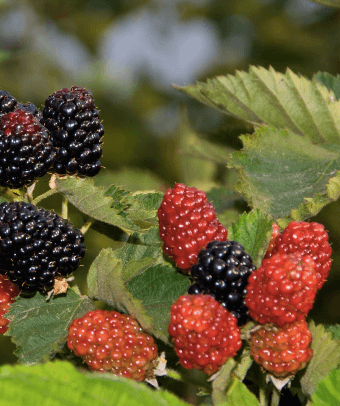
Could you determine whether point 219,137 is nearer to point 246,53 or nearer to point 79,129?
point 79,129

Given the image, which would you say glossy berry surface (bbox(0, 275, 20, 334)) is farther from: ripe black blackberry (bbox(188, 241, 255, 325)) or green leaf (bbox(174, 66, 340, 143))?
green leaf (bbox(174, 66, 340, 143))

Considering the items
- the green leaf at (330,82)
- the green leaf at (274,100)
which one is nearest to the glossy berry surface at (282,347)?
the green leaf at (274,100)

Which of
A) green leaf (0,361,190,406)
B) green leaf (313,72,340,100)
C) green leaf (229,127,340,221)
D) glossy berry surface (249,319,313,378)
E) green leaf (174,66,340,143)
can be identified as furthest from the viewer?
green leaf (313,72,340,100)

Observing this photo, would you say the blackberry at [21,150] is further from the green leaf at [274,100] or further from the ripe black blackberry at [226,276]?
the green leaf at [274,100]

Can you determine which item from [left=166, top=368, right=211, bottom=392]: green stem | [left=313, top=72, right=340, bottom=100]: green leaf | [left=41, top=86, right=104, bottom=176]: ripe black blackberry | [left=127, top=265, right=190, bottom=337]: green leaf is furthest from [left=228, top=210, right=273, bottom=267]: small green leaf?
[left=313, top=72, right=340, bottom=100]: green leaf

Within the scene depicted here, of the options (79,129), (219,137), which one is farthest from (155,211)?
(219,137)

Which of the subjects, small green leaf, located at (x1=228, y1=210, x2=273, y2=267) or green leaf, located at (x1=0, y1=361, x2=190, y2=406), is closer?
green leaf, located at (x1=0, y1=361, x2=190, y2=406)
